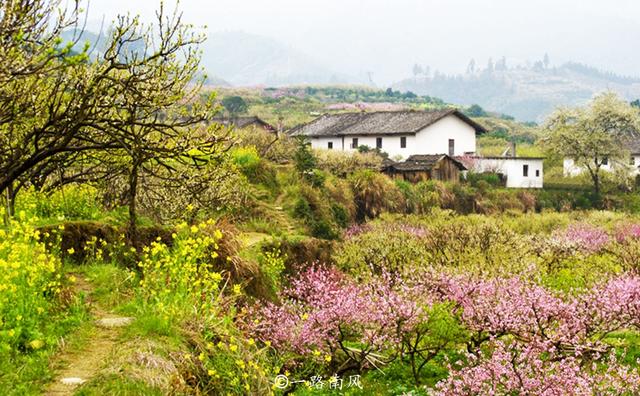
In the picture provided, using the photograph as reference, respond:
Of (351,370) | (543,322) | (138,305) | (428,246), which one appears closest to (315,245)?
(428,246)

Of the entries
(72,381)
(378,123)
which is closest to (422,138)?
(378,123)

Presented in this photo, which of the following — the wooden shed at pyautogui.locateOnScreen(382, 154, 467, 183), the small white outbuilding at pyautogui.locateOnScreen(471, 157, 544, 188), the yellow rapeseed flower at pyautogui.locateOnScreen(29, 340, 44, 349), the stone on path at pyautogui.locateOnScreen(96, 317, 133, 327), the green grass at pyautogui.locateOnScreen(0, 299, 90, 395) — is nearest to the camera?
the green grass at pyautogui.locateOnScreen(0, 299, 90, 395)

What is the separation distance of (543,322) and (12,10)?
1074cm

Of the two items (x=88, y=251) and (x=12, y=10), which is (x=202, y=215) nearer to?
(x=88, y=251)

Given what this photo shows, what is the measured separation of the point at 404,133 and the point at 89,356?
52506 millimetres

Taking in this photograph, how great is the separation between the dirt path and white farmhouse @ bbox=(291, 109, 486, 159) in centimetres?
4886

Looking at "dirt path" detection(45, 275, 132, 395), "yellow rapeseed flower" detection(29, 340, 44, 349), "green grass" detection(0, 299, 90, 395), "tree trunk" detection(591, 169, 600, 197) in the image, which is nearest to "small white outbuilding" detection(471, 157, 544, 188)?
"tree trunk" detection(591, 169, 600, 197)

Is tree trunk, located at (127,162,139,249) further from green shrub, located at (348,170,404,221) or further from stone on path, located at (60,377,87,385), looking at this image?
green shrub, located at (348,170,404,221)

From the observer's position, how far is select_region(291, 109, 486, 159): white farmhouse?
5944 centimetres

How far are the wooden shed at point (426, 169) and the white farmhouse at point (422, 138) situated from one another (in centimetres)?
541

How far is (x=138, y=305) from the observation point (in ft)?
31.1

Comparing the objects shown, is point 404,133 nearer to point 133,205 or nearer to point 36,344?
point 133,205

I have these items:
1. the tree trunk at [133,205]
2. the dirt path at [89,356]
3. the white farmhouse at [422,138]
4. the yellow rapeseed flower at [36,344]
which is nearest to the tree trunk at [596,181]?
the white farmhouse at [422,138]

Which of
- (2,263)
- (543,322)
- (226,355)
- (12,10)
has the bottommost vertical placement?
(543,322)
